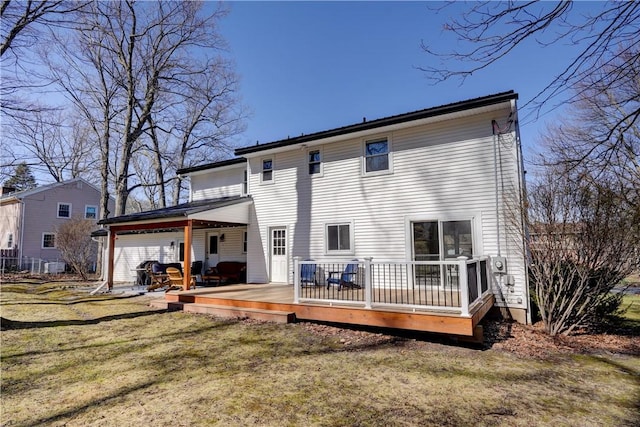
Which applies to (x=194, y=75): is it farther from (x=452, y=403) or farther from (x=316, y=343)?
(x=452, y=403)

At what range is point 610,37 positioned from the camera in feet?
10.1

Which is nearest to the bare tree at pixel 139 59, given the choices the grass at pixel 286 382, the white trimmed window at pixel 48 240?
the white trimmed window at pixel 48 240

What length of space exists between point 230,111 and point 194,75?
5871mm

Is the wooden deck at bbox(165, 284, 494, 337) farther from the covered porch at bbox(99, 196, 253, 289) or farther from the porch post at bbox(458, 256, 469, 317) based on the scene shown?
the covered porch at bbox(99, 196, 253, 289)

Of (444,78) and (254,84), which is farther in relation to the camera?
(254,84)

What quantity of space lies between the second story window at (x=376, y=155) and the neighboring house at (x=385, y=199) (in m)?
0.03

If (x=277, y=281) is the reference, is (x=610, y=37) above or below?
above

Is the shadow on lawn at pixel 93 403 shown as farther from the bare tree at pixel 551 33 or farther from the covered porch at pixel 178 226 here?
the covered porch at pixel 178 226

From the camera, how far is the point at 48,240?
25609 millimetres

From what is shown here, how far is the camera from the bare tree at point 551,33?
121 inches

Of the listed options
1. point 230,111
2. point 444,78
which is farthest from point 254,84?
point 444,78

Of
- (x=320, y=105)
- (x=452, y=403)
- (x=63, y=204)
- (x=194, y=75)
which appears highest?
(x=194, y=75)

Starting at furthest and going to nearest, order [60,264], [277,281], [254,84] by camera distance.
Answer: [60,264] → [254,84] → [277,281]

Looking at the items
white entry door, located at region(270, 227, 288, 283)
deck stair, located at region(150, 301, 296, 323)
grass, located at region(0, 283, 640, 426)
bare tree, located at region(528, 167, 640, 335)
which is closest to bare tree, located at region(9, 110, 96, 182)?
white entry door, located at region(270, 227, 288, 283)
